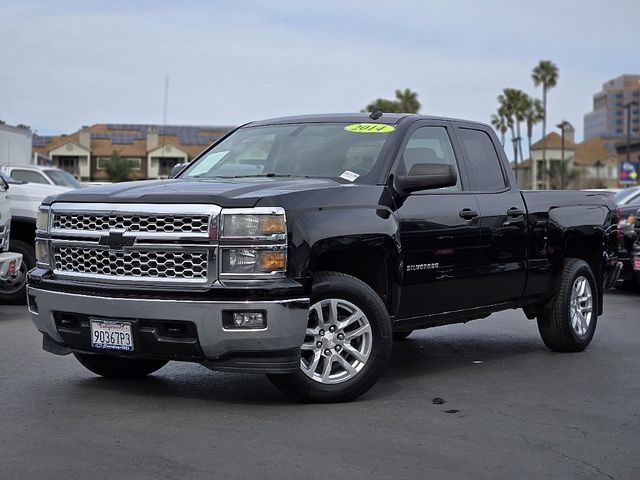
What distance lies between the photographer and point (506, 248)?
8.50 meters

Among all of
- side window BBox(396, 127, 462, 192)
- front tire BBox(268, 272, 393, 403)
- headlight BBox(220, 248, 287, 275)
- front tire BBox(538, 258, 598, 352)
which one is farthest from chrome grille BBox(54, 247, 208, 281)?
front tire BBox(538, 258, 598, 352)

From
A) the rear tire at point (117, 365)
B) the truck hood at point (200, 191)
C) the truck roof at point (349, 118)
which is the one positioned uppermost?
the truck roof at point (349, 118)

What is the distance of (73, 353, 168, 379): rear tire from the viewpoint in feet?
24.9

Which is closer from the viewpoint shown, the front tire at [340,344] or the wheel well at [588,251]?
the front tire at [340,344]

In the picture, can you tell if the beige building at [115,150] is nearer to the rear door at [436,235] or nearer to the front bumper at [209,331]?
the rear door at [436,235]

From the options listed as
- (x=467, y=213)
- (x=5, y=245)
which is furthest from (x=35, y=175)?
(x=467, y=213)

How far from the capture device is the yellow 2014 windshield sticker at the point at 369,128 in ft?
25.7

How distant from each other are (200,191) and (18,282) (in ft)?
25.1

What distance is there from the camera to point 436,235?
7.67 meters

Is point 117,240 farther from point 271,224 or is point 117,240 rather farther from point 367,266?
point 367,266

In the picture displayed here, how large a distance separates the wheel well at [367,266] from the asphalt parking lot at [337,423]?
724mm

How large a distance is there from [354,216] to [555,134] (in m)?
128

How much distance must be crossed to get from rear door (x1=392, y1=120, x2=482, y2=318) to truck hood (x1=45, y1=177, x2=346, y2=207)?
0.68m

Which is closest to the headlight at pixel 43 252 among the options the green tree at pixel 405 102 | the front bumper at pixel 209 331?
the front bumper at pixel 209 331
